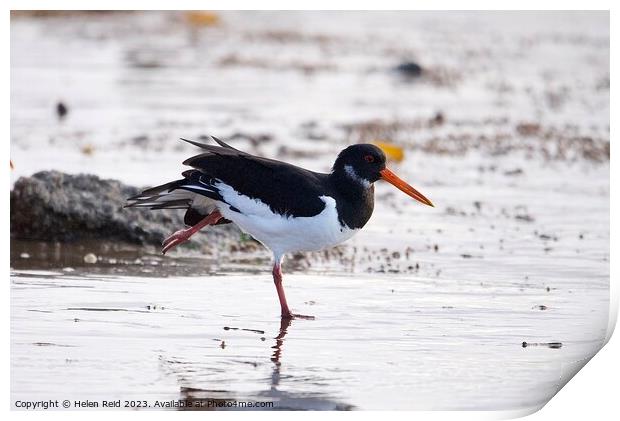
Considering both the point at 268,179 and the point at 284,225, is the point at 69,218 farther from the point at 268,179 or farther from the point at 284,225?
the point at 284,225

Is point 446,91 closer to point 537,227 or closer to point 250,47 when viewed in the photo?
point 250,47

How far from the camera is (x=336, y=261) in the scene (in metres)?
8.86

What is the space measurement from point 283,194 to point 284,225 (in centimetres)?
19

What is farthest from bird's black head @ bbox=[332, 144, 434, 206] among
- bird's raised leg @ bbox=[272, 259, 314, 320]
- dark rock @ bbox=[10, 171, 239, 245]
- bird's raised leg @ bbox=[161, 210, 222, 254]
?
dark rock @ bbox=[10, 171, 239, 245]

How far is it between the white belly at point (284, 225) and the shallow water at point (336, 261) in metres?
0.41

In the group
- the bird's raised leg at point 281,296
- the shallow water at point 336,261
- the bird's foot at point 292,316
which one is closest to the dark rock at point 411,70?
the shallow water at point 336,261

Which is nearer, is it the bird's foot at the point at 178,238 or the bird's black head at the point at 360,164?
the bird's black head at the point at 360,164

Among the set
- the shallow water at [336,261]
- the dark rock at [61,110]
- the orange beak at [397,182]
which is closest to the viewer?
the shallow water at [336,261]

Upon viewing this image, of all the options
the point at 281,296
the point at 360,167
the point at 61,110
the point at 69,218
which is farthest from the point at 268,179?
the point at 61,110

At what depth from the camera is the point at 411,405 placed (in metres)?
5.66

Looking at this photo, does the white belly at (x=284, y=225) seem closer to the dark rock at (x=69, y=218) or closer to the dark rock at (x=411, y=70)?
the dark rock at (x=69, y=218)

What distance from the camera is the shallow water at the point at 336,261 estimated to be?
606 centimetres
